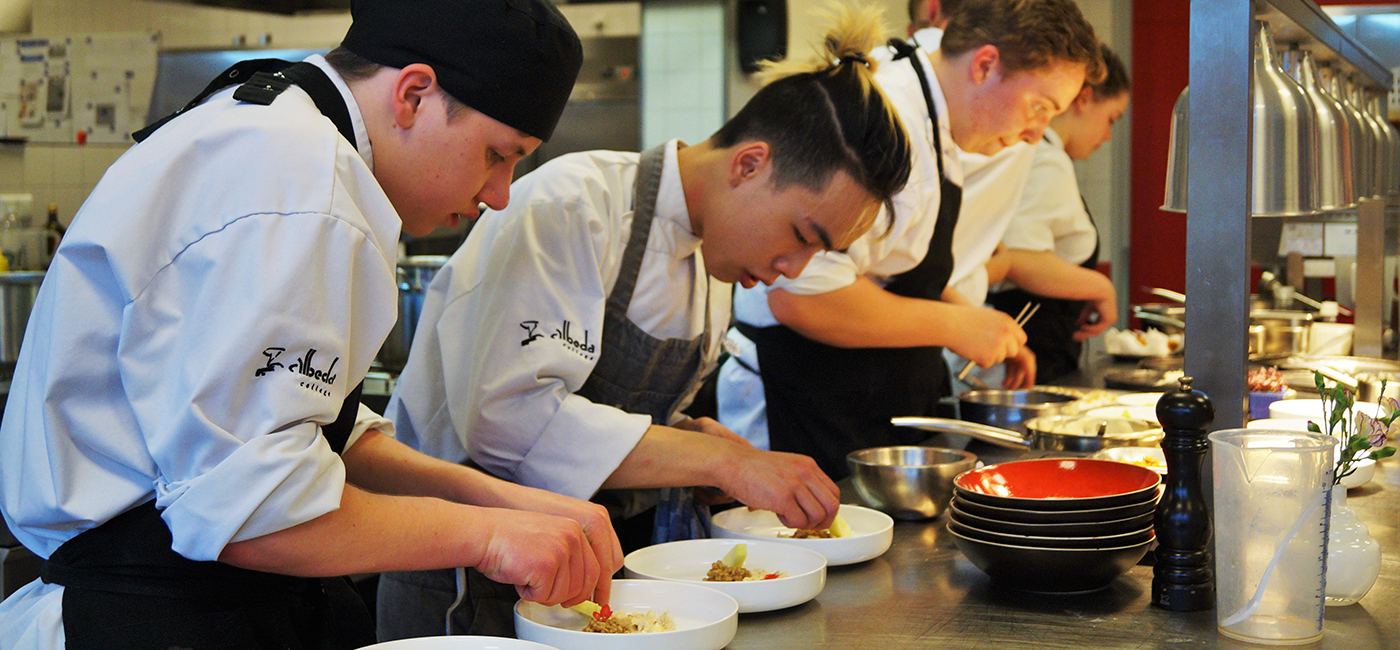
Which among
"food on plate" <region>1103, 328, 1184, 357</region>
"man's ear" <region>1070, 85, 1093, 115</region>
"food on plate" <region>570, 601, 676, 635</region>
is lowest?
"food on plate" <region>570, 601, 676, 635</region>

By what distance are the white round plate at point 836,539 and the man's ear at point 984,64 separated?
1230 mm

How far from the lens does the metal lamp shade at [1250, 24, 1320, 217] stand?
1.34 meters

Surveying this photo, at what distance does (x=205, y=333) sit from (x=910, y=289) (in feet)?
6.43

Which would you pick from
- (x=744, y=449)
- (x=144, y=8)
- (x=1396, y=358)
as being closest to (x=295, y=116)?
(x=744, y=449)

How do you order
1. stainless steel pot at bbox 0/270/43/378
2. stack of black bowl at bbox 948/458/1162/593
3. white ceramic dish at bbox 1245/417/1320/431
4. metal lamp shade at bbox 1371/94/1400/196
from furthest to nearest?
stainless steel pot at bbox 0/270/43/378
metal lamp shade at bbox 1371/94/1400/196
white ceramic dish at bbox 1245/417/1320/431
stack of black bowl at bbox 948/458/1162/593

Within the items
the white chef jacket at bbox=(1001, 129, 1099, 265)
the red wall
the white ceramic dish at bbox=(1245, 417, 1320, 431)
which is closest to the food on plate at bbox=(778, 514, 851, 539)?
the white ceramic dish at bbox=(1245, 417, 1320, 431)

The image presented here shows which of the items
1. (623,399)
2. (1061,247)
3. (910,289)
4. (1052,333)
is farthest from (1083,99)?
(623,399)

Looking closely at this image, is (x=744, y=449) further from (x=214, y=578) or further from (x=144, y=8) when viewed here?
(x=144, y=8)

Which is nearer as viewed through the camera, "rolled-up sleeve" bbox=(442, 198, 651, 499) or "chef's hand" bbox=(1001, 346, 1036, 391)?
"rolled-up sleeve" bbox=(442, 198, 651, 499)

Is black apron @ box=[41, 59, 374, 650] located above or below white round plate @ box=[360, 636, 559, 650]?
above

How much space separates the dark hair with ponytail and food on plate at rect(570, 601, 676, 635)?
75 cm

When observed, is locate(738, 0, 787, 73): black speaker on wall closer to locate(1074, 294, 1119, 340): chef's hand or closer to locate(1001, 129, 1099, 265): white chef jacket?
locate(1001, 129, 1099, 265): white chef jacket

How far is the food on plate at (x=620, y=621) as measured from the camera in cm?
113

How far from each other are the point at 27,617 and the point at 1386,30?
495 centimetres
